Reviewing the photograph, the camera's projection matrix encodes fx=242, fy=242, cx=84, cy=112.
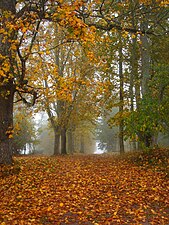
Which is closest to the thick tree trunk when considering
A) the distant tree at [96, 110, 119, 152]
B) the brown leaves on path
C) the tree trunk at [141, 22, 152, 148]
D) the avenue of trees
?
the avenue of trees

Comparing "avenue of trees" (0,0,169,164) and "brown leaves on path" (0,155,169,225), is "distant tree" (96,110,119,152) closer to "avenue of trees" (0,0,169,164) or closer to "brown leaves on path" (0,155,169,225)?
"avenue of trees" (0,0,169,164)

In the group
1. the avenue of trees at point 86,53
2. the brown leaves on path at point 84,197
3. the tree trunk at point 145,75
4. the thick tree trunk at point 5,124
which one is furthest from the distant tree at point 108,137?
the thick tree trunk at point 5,124

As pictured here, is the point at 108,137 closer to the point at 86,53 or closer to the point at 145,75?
the point at 145,75

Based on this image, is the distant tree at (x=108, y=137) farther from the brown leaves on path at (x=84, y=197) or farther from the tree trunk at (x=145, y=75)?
the brown leaves on path at (x=84, y=197)

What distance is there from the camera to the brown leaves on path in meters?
5.52

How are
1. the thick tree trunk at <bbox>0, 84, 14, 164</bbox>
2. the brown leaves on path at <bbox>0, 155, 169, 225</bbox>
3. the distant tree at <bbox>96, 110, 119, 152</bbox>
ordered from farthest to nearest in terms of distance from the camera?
1. the distant tree at <bbox>96, 110, 119, 152</bbox>
2. the thick tree trunk at <bbox>0, 84, 14, 164</bbox>
3. the brown leaves on path at <bbox>0, 155, 169, 225</bbox>

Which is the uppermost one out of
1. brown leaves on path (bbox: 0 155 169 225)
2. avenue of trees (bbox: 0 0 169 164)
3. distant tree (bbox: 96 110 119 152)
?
avenue of trees (bbox: 0 0 169 164)

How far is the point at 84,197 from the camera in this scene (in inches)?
271

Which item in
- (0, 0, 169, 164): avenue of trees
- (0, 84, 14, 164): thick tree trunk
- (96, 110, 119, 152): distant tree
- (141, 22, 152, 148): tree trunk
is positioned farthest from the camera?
(96, 110, 119, 152): distant tree

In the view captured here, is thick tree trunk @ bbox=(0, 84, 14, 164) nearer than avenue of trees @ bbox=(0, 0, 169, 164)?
No

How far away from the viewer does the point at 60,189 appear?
7.59 meters

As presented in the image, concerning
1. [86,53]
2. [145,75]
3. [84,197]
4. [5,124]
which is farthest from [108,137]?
[84,197]

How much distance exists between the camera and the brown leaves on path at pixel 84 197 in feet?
18.1

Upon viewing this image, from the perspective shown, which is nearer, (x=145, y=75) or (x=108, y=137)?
(x=145, y=75)
